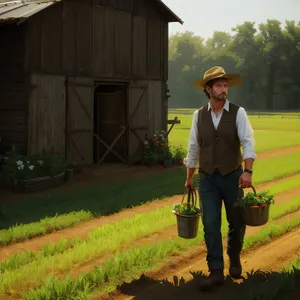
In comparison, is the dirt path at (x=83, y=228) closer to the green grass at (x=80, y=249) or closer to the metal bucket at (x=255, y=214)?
the green grass at (x=80, y=249)

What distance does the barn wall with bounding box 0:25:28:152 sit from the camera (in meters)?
12.4

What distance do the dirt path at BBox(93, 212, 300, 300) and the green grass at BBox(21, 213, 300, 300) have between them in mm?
156

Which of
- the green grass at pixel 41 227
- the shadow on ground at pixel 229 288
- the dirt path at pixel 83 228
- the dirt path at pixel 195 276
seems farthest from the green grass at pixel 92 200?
the shadow on ground at pixel 229 288

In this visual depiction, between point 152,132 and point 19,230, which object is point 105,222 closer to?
point 19,230

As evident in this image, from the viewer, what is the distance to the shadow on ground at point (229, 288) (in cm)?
479

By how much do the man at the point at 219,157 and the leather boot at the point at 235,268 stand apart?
29 centimetres

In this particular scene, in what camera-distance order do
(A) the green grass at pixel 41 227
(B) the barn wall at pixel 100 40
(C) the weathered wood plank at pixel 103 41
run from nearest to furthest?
(A) the green grass at pixel 41 227, (B) the barn wall at pixel 100 40, (C) the weathered wood plank at pixel 103 41

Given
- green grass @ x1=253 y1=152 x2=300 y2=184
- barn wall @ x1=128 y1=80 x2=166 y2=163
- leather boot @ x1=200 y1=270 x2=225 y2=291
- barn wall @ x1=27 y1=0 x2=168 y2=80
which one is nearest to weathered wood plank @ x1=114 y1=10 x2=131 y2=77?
barn wall @ x1=27 y1=0 x2=168 y2=80

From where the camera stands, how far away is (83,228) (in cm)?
807

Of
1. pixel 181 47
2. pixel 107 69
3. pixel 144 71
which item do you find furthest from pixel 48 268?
pixel 181 47

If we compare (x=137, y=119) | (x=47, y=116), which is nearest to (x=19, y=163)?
(x=47, y=116)

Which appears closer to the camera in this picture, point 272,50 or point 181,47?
point 272,50

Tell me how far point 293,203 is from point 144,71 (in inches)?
303

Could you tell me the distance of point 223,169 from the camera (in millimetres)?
5211
